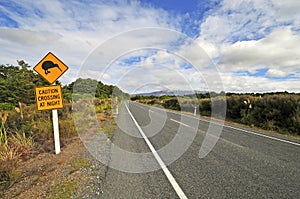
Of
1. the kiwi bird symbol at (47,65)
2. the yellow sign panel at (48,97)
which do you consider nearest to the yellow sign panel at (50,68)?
the kiwi bird symbol at (47,65)

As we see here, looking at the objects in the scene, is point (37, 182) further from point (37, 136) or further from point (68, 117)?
point (68, 117)

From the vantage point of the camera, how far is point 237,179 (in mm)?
3695

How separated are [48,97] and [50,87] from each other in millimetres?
321

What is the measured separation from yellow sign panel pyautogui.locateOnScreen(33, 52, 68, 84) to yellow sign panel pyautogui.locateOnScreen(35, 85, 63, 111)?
31 centimetres

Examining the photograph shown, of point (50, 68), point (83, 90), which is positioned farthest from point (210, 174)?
point (83, 90)

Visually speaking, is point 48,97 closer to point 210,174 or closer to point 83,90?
point 210,174

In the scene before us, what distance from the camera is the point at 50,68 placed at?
19.4 feet

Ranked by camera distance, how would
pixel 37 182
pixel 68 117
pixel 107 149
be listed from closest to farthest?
pixel 37 182
pixel 107 149
pixel 68 117

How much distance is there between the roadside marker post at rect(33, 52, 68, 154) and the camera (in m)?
5.70

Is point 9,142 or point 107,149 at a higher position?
point 9,142

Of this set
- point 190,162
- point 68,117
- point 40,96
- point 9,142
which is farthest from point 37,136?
point 190,162

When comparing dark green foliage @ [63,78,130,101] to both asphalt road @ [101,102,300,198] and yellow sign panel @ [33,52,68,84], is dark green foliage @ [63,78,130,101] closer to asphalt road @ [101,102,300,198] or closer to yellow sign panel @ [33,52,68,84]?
yellow sign panel @ [33,52,68,84]

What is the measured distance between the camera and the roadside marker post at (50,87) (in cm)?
570

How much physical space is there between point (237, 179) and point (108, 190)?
99.5 inches
